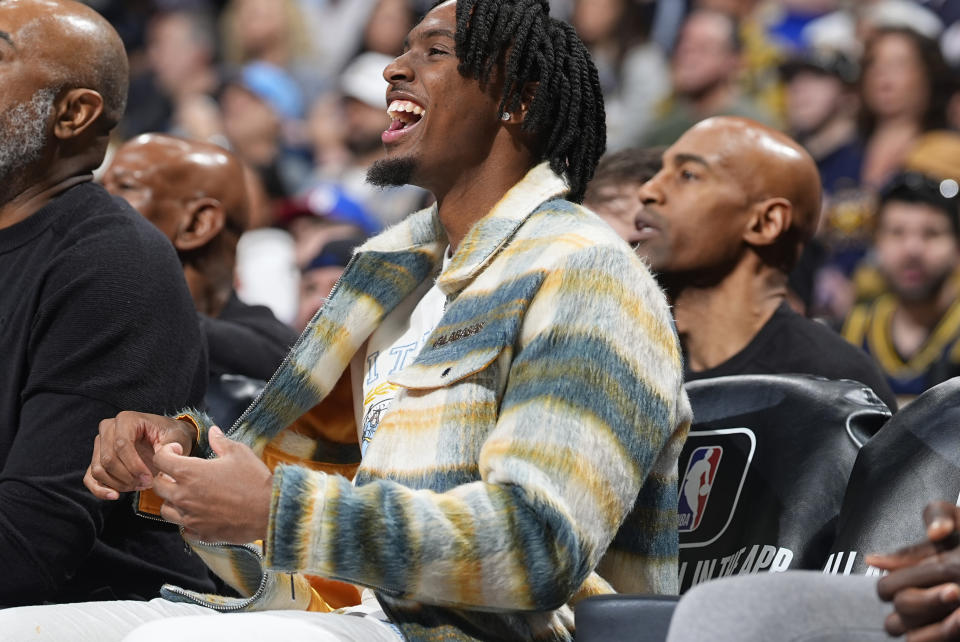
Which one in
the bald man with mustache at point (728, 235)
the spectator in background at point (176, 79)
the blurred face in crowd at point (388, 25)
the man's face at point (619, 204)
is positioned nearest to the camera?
the bald man with mustache at point (728, 235)

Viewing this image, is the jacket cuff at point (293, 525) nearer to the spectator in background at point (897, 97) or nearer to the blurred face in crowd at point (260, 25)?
the spectator in background at point (897, 97)

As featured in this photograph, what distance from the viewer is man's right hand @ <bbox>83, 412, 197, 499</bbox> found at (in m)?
1.85

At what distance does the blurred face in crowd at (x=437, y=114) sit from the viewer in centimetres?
211

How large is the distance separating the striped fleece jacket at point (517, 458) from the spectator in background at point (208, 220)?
5.02ft

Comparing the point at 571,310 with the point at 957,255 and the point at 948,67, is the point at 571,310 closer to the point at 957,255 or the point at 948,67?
the point at 957,255

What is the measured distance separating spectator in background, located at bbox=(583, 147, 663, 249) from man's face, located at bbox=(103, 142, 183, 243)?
1140mm

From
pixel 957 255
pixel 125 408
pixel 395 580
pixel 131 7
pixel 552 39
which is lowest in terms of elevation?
pixel 131 7

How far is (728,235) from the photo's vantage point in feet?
10.7

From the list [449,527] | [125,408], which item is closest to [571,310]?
[449,527]

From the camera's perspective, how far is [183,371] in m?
2.33

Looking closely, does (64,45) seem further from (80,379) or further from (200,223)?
(200,223)

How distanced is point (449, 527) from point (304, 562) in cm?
17

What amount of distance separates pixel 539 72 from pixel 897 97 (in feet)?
12.0

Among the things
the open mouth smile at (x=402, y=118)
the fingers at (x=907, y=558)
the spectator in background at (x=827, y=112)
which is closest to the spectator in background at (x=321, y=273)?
the spectator in background at (x=827, y=112)
